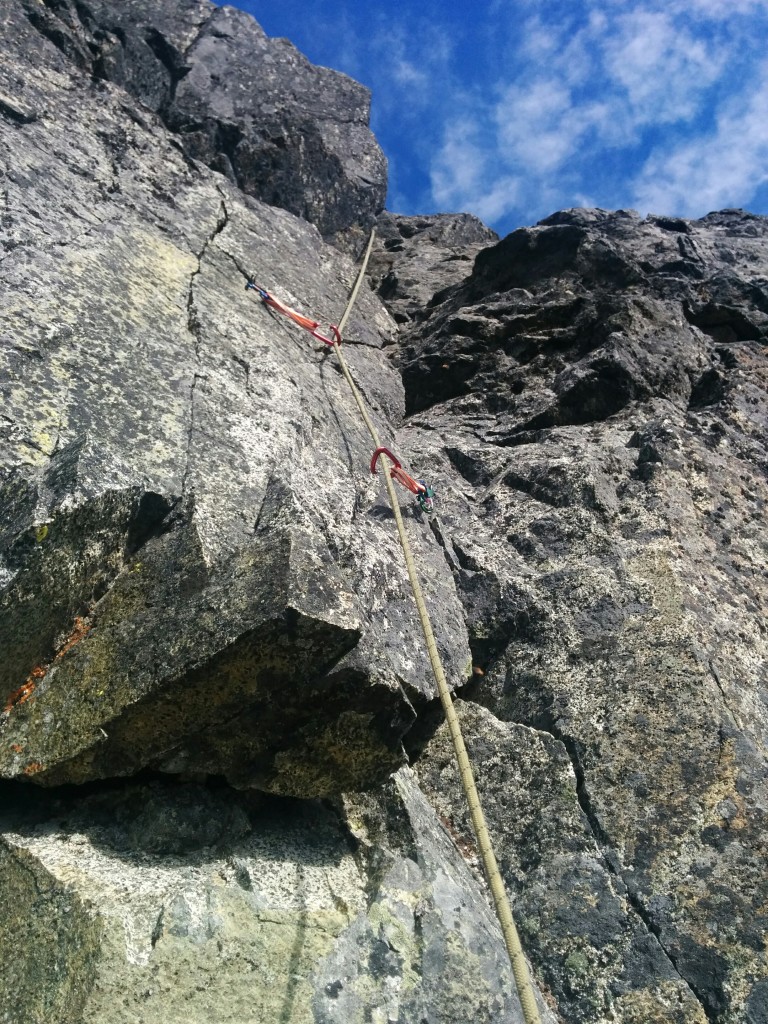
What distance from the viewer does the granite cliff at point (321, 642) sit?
3.12m

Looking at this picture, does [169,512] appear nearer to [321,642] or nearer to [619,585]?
[321,642]

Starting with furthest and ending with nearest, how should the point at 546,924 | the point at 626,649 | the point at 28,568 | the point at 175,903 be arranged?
the point at 626,649 < the point at 546,924 < the point at 28,568 < the point at 175,903

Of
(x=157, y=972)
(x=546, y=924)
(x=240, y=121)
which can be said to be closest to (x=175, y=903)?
(x=157, y=972)

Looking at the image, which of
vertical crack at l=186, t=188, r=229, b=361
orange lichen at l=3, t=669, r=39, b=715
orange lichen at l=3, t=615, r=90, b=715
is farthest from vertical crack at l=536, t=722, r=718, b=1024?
vertical crack at l=186, t=188, r=229, b=361

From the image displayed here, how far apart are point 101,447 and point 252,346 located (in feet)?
7.12

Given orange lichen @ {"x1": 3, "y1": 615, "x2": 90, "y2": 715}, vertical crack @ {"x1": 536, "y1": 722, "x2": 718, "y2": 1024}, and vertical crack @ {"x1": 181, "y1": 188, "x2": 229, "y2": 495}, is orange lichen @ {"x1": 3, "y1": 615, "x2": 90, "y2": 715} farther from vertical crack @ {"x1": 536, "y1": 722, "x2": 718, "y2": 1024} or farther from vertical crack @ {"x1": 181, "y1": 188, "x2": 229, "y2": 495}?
vertical crack @ {"x1": 536, "y1": 722, "x2": 718, "y2": 1024}

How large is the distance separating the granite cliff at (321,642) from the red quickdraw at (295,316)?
0.14 meters

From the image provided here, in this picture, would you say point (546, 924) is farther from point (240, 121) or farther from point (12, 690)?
point (240, 121)

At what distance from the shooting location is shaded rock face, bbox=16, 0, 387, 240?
366 inches

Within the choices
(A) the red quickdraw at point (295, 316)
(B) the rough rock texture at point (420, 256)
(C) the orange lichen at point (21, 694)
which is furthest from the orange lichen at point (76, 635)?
(B) the rough rock texture at point (420, 256)

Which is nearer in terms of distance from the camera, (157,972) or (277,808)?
(157,972)

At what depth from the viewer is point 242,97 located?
33.3 ft

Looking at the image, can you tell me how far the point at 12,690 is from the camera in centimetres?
348

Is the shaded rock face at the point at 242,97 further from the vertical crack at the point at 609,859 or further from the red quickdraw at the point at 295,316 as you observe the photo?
the vertical crack at the point at 609,859
